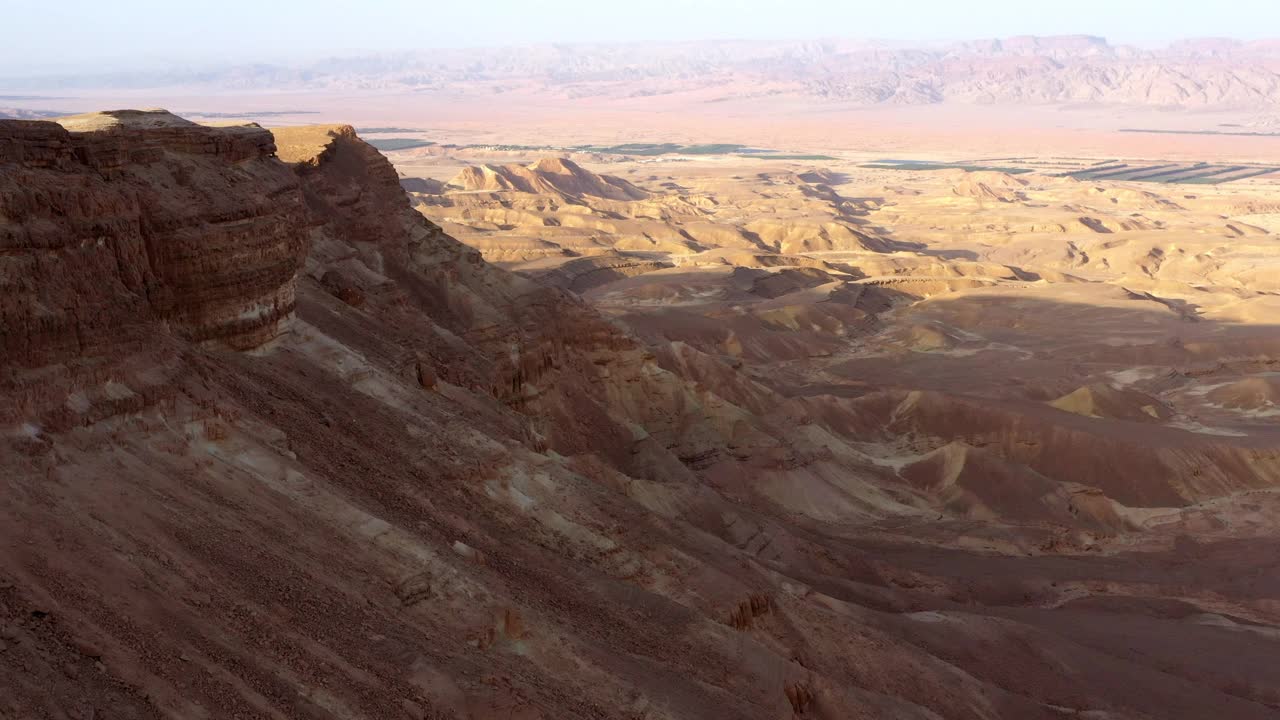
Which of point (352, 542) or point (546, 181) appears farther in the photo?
point (546, 181)

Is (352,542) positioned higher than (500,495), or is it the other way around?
(352,542)

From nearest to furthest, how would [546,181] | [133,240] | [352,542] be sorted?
[352,542] → [133,240] → [546,181]

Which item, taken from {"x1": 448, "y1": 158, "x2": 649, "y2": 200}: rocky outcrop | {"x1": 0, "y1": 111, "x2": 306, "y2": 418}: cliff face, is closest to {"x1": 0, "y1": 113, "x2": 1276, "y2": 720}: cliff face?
{"x1": 0, "y1": 111, "x2": 306, "y2": 418}: cliff face

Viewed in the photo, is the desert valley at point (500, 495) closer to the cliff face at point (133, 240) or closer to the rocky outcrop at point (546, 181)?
the cliff face at point (133, 240)

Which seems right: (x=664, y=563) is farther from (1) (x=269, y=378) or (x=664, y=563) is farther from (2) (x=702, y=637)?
(1) (x=269, y=378)

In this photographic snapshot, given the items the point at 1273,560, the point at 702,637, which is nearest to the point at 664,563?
the point at 702,637

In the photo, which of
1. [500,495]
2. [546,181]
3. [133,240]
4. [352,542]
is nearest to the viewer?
[352,542]

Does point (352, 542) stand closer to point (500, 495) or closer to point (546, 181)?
point (500, 495)

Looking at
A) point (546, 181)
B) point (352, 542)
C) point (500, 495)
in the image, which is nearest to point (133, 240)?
point (352, 542)
